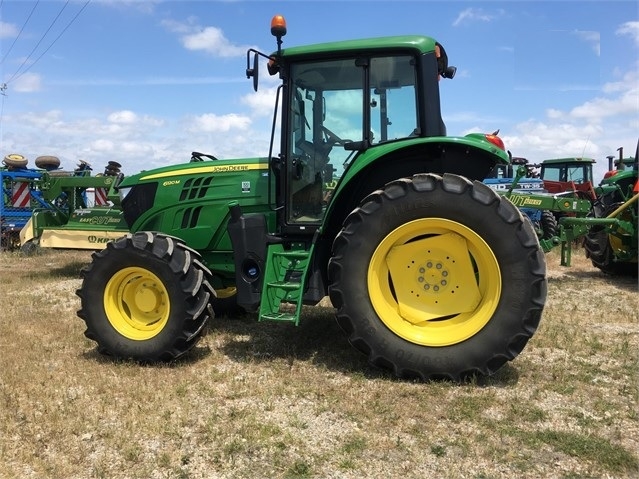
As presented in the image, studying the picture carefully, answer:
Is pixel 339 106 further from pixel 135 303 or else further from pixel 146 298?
pixel 135 303

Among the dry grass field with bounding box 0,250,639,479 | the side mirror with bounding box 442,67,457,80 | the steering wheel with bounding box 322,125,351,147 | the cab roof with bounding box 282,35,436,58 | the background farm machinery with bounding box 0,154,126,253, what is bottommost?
the dry grass field with bounding box 0,250,639,479

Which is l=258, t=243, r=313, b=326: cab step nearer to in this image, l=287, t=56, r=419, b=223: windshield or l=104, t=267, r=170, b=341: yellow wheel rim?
l=287, t=56, r=419, b=223: windshield

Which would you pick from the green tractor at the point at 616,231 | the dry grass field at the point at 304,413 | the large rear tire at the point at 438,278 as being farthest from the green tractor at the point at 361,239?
the green tractor at the point at 616,231

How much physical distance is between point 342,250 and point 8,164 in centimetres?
1124

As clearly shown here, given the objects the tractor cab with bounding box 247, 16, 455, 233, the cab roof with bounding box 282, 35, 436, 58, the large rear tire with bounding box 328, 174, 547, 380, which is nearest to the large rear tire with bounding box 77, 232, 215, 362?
the tractor cab with bounding box 247, 16, 455, 233

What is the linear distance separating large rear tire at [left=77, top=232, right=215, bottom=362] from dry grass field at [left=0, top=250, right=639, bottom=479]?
0.19 metres

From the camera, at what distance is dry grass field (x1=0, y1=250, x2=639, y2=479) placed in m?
2.79

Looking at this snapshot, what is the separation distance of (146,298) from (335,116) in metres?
2.19

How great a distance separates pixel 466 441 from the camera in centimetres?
299

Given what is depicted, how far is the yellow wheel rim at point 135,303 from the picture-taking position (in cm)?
439

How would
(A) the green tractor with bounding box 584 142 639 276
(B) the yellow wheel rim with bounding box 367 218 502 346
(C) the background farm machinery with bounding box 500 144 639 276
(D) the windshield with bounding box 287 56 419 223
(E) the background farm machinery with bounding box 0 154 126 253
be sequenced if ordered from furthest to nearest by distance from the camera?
(E) the background farm machinery with bounding box 0 154 126 253 → (A) the green tractor with bounding box 584 142 639 276 → (C) the background farm machinery with bounding box 500 144 639 276 → (D) the windshield with bounding box 287 56 419 223 → (B) the yellow wheel rim with bounding box 367 218 502 346

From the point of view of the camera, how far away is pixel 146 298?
445cm

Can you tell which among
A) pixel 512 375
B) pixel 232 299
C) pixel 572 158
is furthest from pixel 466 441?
pixel 572 158

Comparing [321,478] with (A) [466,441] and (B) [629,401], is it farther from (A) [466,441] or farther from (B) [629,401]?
(B) [629,401]
